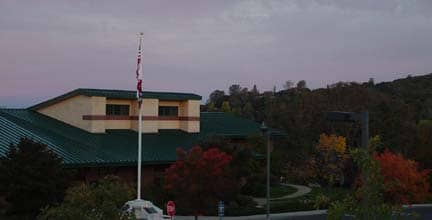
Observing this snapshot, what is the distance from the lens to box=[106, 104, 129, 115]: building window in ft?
169

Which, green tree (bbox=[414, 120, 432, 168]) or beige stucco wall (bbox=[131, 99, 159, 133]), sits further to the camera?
green tree (bbox=[414, 120, 432, 168])

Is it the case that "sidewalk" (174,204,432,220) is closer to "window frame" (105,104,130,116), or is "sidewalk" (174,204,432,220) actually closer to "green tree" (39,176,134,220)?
"window frame" (105,104,130,116)

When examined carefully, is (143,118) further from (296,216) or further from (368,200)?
(368,200)

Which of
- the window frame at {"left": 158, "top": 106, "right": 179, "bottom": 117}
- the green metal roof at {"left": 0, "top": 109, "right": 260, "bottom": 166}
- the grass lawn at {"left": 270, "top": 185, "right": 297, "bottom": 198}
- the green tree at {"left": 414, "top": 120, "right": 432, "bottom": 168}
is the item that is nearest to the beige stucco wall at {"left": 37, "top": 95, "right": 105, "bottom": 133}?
the green metal roof at {"left": 0, "top": 109, "right": 260, "bottom": 166}

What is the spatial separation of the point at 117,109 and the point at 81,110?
343 cm

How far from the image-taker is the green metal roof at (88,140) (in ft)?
134

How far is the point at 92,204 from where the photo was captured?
14562mm

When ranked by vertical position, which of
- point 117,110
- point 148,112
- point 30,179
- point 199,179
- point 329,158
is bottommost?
point 199,179

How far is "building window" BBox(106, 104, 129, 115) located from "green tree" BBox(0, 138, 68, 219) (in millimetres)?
20643

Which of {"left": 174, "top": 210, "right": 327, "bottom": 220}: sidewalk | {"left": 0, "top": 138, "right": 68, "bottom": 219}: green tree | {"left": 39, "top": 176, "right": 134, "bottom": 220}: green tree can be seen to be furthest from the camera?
{"left": 174, "top": 210, "right": 327, "bottom": 220}: sidewalk

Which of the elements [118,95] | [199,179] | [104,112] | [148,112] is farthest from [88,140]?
[199,179]

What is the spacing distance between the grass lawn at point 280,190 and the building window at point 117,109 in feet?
48.5

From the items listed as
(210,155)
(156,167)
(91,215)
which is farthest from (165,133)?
(91,215)

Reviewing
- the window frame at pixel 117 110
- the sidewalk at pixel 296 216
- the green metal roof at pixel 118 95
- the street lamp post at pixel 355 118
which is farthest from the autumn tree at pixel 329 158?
the street lamp post at pixel 355 118
